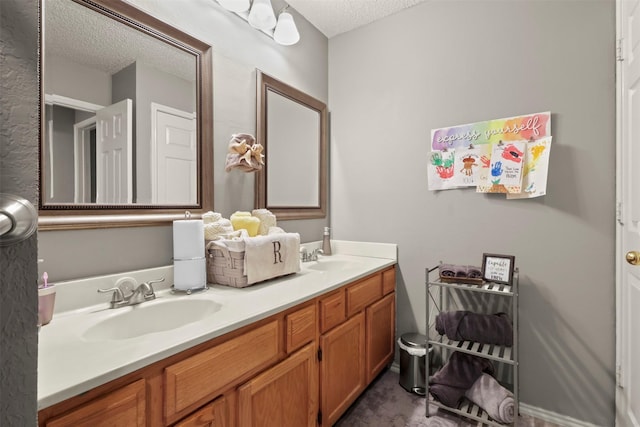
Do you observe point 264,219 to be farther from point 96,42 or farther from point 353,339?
point 96,42

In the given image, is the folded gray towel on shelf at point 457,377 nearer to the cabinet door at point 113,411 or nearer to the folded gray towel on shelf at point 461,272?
the folded gray towel on shelf at point 461,272

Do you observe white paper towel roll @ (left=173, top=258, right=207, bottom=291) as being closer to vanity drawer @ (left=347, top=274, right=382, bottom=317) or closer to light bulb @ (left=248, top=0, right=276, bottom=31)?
vanity drawer @ (left=347, top=274, right=382, bottom=317)

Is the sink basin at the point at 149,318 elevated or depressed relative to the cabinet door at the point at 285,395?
elevated

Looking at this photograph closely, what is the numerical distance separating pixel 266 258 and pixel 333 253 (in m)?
1.02

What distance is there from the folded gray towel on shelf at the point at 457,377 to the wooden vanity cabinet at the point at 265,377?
1.21 ft

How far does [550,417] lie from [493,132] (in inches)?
62.5

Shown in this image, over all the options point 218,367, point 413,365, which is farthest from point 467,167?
point 218,367

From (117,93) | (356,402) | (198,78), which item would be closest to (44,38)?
(117,93)

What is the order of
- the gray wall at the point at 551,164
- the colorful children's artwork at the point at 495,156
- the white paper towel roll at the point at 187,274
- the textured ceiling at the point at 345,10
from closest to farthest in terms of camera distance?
the white paper towel roll at the point at 187,274 < the gray wall at the point at 551,164 < the colorful children's artwork at the point at 495,156 < the textured ceiling at the point at 345,10

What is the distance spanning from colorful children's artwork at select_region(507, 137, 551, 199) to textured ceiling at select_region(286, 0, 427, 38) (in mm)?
1210

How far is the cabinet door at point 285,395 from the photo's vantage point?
1.00 m

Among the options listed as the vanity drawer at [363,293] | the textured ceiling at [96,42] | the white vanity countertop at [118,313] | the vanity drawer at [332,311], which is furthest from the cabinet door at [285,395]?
the textured ceiling at [96,42]

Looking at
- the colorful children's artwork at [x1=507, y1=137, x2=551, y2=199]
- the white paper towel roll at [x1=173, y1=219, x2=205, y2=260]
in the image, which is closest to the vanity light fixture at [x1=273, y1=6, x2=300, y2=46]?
the white paper towel roll at [x1=173, y1=219, x2=205, y2=260]

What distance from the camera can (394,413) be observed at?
5.47 ft
